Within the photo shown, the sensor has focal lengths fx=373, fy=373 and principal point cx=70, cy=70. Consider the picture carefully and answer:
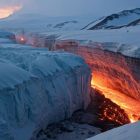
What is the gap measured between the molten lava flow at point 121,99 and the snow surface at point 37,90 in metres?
1.05

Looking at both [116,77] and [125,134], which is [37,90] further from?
[125,134]

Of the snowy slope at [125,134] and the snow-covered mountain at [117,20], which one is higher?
the snow-covered mountain at [117,20]

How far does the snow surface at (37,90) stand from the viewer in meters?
7.46

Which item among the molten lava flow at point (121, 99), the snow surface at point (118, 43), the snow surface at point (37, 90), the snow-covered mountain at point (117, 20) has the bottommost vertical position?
the molten lava flow at point (121, 99)

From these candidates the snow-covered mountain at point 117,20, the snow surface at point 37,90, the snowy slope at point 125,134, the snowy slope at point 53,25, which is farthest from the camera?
the snowy slope at point 53,25

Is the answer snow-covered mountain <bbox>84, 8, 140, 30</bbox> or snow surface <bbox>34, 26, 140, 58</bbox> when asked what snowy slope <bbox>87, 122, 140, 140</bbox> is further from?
snow-covered mountain <bbox>84, 8, 140, 30</bbox>

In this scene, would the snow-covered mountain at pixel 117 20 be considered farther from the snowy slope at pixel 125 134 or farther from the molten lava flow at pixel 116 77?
the snowy slope at pixel 125 134

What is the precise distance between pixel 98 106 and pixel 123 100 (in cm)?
79

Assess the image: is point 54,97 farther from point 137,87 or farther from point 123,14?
point 123,14

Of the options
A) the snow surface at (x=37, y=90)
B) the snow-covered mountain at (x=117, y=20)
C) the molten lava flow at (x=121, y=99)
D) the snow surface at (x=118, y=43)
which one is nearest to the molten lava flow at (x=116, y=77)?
the molten lava flow at (x=121, y=99)

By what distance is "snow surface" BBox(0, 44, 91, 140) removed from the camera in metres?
7.46

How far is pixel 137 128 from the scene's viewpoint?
444 cm

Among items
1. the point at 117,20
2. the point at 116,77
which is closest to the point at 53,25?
the point at 117,20

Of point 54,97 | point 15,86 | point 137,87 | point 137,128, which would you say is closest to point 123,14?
point 137,87
